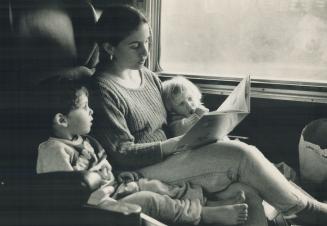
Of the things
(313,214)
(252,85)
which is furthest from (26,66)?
(252,85)

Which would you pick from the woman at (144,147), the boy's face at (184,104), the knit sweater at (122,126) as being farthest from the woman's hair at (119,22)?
the boy's face at (184,104)

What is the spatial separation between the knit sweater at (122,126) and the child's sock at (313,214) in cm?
61

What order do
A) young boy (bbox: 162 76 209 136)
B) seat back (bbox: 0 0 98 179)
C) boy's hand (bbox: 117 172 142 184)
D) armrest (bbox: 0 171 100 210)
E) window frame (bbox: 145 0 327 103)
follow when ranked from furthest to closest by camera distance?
window frame (bbox: 145 0 327 103), young boy (bbox: 162 76 209 136), boy's hand (bbox: 117 172 142 184), seat back (bbox: 0 0 98 179), armrest (bbox: 0 171 100 210)

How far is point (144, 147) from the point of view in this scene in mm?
1760

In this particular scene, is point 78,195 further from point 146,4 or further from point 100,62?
point 146,4

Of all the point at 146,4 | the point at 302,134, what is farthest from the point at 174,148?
the point at 146,4

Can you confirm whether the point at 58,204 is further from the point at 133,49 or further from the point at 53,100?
the point at 133,49

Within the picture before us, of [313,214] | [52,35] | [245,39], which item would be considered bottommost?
[313,214]

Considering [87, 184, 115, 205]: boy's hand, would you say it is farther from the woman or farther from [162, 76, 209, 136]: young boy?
[162, 76, 209, 136]: young boy

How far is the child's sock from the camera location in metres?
1.72

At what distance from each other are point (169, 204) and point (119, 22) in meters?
0.76

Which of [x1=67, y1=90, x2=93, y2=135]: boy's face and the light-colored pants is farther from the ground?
[x1=67, y1=90, x2=93, y2=135]: boy's face

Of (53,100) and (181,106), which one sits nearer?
(53,100)

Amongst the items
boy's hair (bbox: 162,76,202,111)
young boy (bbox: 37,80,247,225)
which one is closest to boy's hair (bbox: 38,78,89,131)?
young boy (bbox: 37,80,247,225)
